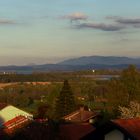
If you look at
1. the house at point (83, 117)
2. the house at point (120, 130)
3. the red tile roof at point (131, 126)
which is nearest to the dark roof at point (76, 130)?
the house at point (120, 130)

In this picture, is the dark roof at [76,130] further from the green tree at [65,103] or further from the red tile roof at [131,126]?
the green tree at [65,103]

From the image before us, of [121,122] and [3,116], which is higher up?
[121,122]

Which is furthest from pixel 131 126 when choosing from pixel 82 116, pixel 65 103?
pixel 65 103

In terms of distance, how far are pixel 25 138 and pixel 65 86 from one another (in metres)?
43.3

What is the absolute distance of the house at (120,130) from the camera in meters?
23.0

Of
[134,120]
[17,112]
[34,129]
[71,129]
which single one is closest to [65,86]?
[17,112]

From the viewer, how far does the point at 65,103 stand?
72188mm

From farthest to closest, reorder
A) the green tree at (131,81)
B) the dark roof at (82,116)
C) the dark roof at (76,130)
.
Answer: the green tree at (131,81), the dark roof at (82,116), the dark roof at (76,130)

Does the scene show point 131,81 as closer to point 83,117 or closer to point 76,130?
point 83,117

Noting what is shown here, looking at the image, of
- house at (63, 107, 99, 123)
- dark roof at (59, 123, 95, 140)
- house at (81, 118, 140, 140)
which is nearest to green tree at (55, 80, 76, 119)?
house at (63, 107, 99, 123)

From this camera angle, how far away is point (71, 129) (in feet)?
120

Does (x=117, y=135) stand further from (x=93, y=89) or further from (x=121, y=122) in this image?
(x=93, y=89)

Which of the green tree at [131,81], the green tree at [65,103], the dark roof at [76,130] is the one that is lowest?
the green tree at [65,103]

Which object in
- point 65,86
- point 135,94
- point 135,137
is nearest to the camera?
point 135,137
